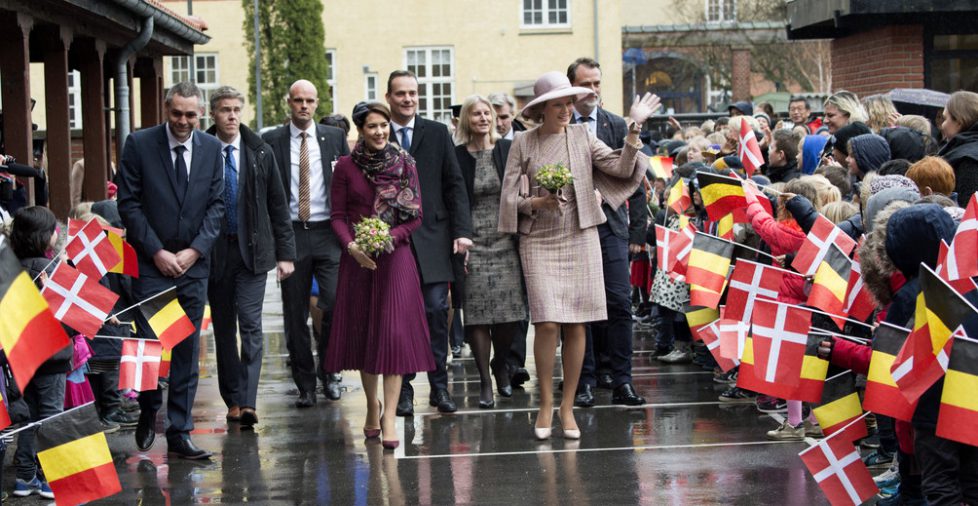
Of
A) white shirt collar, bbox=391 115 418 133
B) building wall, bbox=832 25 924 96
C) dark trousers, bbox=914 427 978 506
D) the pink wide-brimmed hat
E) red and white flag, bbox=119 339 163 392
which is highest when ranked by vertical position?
building wall, bbox=832 25 924 96

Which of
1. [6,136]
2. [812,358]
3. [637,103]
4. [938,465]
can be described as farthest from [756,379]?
[6,136]

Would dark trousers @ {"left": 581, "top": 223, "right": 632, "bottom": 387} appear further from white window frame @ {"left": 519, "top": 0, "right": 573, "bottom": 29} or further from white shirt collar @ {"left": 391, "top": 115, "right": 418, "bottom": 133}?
white window frame @ {"left": 519, "top": 0, "right": 573, "bottom": 29}

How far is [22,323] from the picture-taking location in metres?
5.83

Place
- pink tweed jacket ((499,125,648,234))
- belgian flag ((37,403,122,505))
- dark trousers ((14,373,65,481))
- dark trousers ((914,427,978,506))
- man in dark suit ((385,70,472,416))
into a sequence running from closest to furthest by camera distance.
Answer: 1. dark trousers ((914,427,978,506))
2. belgian flag ((37,403,122,505))
3. dark trousers ((14,373,65,481))
4. pink tweed jacket ((499,125,648,234))
5. man in dark suit ((385,70,472,416))

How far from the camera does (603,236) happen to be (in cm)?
996

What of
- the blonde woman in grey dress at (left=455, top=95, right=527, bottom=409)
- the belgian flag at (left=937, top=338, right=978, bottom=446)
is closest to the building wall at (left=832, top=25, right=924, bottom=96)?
the blonde woman in grey dress at (left=455, top=95, right=527, bottom=409)

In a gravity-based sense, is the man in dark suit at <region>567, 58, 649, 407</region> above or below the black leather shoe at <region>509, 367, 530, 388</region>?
above

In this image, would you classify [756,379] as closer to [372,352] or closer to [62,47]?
[372,352]

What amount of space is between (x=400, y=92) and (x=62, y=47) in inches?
215

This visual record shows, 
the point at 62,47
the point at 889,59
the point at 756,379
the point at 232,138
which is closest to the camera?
the point at 756,379

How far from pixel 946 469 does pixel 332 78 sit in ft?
126

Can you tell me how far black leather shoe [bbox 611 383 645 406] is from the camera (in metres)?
10.1

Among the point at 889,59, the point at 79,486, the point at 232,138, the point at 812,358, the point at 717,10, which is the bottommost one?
the point at 79,486

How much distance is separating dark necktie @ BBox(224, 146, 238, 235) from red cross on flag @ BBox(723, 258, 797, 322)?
3243mm
